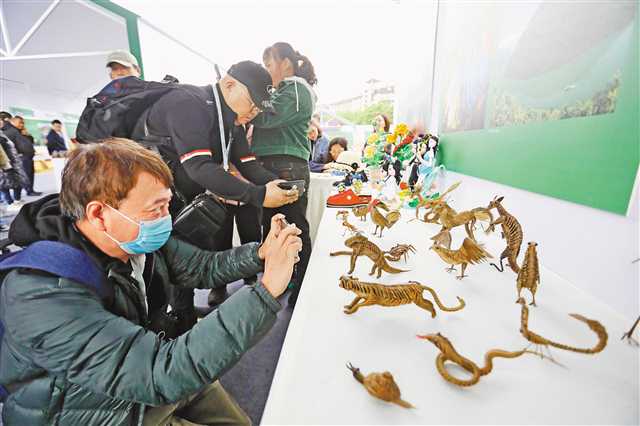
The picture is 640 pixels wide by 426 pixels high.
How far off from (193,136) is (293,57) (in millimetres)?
734

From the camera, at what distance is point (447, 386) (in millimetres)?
403

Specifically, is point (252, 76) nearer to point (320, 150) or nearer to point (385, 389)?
point (385, 389)

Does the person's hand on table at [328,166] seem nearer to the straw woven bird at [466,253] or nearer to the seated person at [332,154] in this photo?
the seated person at [332,154]

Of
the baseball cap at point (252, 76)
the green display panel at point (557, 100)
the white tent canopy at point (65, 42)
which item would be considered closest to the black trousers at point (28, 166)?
the white tent canopy at point (65, 42)

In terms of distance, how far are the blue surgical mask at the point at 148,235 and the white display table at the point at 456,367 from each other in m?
0.36

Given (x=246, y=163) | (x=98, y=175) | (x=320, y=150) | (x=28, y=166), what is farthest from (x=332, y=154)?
(x=28, y=166)

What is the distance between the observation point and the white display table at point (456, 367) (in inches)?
14.4

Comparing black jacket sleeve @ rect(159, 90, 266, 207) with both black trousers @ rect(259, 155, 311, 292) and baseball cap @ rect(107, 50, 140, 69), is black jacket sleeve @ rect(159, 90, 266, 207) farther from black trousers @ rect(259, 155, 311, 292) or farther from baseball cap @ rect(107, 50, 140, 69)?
baseball cap @ rect(107, 50, 140, 69)

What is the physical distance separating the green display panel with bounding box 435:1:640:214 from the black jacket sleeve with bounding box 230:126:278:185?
93 centimetres

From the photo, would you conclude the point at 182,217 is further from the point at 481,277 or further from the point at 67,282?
the point at 481,277

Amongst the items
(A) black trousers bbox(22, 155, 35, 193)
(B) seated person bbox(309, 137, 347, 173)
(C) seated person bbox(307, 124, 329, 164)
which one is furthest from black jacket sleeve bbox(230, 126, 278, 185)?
(A) black trousers bbox(22, 155, 35, 193)

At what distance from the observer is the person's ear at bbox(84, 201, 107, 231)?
1.83 ft

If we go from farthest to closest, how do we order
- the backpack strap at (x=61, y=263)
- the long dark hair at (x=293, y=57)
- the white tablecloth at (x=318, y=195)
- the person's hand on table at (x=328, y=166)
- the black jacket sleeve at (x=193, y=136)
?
the person's hand on table at (x=328, y=166) < the white tablecloth at (x=318, y=195) < the long dark hair at (x=293, y=57) < the black jacket sleeve at (x=193, y=136) < the backpack strap at (x=61, y=263)

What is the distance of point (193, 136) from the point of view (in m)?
Result: 0.95
